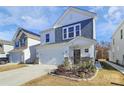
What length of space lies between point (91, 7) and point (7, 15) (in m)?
→ 5.20

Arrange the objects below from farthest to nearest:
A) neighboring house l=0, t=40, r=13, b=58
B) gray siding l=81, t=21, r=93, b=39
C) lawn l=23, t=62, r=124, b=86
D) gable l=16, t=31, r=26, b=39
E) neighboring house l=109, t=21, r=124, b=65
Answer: neighboring house l=109, t=21, r=124, b=65
gable l=16, t=31, r=26, b=39
gray siding l=81, t=21, r=93, b=39
neighboring house l=0, t=40, r=13, b=58
lawn l=23, t=62, r=124, b=86

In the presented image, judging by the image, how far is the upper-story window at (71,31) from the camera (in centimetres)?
1403

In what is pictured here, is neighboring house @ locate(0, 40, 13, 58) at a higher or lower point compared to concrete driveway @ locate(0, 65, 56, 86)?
higher

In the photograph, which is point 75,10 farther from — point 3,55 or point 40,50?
point 3,55

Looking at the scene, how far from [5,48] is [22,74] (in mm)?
2784

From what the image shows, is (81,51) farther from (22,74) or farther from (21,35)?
(21,35)

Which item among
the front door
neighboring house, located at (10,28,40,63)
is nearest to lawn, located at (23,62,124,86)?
the front door

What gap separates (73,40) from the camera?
13.4 meters

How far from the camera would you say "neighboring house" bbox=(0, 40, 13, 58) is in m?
13.0

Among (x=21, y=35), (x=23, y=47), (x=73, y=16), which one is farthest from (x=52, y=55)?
Result: (x=73, y=16)

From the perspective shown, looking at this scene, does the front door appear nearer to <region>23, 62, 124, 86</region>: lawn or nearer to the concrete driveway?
the concrete driveway
